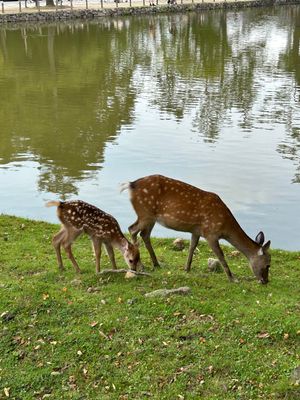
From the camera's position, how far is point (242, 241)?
805cm

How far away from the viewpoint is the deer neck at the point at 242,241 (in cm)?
801

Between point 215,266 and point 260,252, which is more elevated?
point 260,252

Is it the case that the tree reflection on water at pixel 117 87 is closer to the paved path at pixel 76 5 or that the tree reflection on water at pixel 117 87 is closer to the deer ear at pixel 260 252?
the deer ear at pixel 260 252

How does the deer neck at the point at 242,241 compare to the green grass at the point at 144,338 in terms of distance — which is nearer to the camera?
the green grass at the point at 144,338

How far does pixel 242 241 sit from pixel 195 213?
2.57 ft

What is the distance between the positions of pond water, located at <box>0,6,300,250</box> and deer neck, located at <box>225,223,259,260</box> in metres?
3.18

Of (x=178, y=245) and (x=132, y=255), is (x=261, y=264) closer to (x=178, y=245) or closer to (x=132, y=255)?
(x=132, y=255)

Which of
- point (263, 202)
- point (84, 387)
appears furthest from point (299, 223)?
point (84, 387)

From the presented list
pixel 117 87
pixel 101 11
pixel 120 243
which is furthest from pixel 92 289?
pixel 101 11

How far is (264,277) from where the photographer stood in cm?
795

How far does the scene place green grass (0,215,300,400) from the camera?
5.42 meters

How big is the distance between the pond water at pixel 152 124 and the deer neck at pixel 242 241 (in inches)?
125

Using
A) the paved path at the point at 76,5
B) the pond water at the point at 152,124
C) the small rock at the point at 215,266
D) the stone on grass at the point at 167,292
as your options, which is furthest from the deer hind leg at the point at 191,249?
the paved path at the point at 76,5

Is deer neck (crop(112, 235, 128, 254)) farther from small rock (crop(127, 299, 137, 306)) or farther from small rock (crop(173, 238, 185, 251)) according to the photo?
small rock (crop(173, 238, 185, 251))
